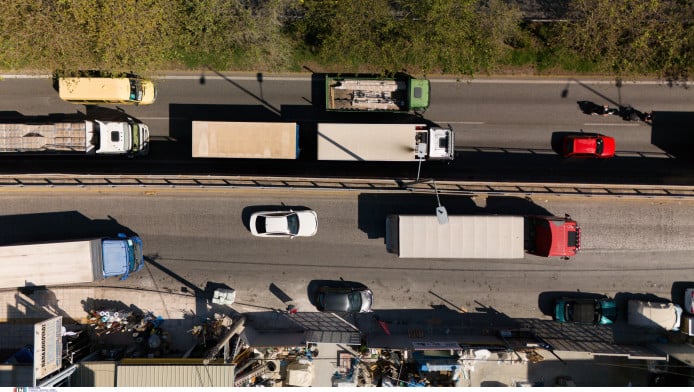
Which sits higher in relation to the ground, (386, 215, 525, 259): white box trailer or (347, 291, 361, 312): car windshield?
(386, 215, 525, 259): white box trailer

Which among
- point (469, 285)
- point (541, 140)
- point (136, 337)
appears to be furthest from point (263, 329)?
point (541, 140)

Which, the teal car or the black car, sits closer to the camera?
the black car

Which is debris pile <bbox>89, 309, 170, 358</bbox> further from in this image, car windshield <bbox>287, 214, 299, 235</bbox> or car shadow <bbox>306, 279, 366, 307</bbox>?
car windshield <bbox>287, 214, 299, 235</bbox>

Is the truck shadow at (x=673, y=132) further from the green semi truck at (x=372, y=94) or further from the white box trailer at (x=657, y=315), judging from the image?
the green semi truck at (x=372, y=94)

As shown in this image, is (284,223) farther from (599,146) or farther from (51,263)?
(599,146)

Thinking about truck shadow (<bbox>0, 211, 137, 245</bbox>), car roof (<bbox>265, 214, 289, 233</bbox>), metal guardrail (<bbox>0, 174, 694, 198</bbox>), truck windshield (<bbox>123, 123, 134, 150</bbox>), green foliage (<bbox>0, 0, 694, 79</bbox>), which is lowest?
truck shadow (<bbox>0, 211, 137, 245</bbox>)

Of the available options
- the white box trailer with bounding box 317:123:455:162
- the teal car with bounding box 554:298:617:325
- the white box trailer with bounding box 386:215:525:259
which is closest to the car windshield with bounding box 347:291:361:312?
the white box trailer with bounding box 386:215:525:259
